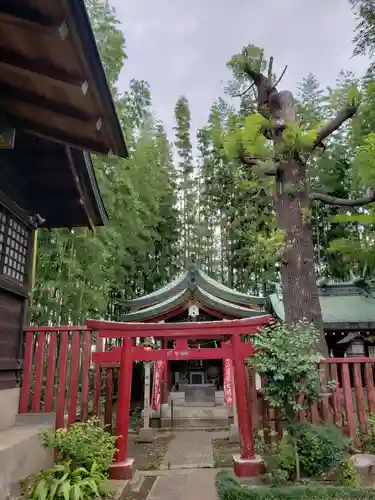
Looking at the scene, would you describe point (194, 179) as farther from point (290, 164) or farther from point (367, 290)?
point (290, 164)

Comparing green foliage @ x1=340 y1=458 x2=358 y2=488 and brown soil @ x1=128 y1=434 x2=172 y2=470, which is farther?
brown soil @ x1=128 y1=434 x2=172 y2=470

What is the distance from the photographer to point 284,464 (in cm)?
418

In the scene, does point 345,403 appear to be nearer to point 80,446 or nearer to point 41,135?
point 80,446

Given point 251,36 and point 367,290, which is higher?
point 251,36

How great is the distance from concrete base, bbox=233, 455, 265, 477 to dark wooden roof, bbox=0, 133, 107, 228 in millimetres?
3467

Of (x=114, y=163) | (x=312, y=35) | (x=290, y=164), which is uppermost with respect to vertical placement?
(x=312, y=35)

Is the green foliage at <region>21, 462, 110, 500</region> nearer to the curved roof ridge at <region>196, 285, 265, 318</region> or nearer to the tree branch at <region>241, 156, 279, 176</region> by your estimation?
the tree branch at <region>241, 156, 279, 176</region>

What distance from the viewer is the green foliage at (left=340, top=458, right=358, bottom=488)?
400cm

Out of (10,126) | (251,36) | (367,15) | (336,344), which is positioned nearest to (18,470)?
(10,126)

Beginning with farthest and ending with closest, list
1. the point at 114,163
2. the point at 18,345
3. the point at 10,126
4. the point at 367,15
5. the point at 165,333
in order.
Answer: the point at 114,163 → the point at 367,15 → the point at 165,333 → the point at 18,345 → the point at 10,126

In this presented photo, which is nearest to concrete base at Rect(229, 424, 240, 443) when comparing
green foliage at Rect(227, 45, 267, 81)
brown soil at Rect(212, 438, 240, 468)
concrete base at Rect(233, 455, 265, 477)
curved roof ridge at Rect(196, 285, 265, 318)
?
brown soil at Rect(212, 438, 240, 468)

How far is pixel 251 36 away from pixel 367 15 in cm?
348

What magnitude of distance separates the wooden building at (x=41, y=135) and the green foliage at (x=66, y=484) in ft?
2.82

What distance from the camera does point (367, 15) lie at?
332 inches
